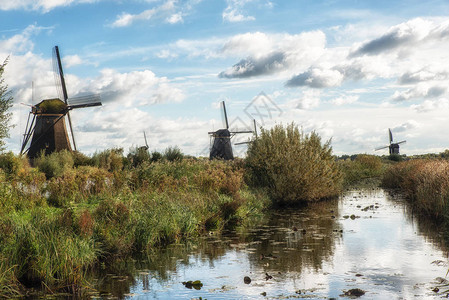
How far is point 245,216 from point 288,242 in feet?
14.8

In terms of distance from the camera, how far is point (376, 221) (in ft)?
50.8

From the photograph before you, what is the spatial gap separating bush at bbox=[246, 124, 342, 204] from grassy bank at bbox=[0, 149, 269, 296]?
1.22m

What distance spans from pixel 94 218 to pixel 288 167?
38.6ft

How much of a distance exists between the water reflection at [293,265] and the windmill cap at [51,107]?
1081 inches

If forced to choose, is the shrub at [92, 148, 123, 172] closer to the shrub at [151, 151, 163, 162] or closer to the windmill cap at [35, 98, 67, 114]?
the shrub at [151, 151, 163, 162]

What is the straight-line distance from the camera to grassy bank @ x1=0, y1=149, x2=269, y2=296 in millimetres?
7996

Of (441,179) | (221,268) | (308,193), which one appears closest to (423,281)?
(221,268)

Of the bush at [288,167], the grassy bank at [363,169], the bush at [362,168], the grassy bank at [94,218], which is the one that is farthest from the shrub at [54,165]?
the bush at [362,168]

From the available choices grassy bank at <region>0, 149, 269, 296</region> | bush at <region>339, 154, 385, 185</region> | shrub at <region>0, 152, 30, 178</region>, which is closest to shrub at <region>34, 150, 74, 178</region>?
shrub at <region>0, 152, 30, 178</region>

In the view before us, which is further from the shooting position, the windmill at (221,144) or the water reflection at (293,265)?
the windmill at (221,144)

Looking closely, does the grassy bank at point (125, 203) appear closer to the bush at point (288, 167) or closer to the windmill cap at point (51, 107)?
the bush at point (288, 167)

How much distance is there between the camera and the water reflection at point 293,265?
24.5ft

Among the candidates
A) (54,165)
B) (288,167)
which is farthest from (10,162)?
(288,167)

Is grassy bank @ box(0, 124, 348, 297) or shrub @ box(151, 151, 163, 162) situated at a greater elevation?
shrub @ box(151, 151, 163, 162)
